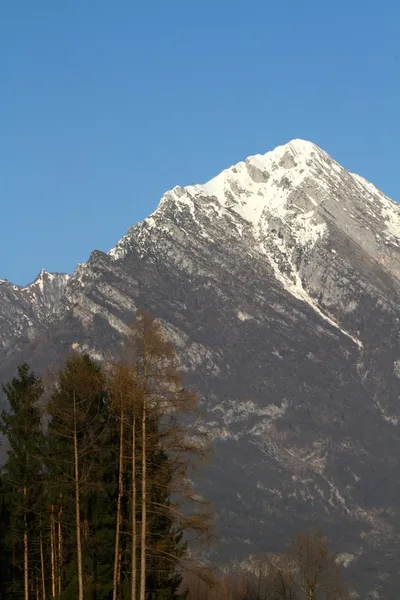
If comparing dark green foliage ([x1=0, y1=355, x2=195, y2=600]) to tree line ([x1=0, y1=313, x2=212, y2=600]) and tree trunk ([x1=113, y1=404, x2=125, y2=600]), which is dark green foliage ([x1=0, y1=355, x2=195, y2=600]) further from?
tree trunk ([x1=113, y1=404, x2=125, y2=600])

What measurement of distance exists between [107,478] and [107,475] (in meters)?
0.17

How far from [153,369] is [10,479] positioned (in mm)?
21140

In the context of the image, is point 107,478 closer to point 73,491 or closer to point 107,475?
point 107,475

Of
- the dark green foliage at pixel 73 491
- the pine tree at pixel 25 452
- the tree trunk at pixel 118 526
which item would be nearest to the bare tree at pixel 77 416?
the dark green foliage at pixel 73 491

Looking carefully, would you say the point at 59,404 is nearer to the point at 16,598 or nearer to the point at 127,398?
the point at 127,398

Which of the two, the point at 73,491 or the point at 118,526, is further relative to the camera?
the point at 118,526

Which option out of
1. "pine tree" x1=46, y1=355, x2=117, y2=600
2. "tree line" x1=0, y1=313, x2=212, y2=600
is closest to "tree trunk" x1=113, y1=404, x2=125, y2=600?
"tree line" x1=0, y1=313, x2=212, y2=600

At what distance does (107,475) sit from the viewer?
250ft

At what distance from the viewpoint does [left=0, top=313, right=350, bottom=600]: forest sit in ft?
195

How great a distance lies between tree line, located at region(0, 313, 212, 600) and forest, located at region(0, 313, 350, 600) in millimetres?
80

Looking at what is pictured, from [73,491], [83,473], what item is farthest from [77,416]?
[73,491]

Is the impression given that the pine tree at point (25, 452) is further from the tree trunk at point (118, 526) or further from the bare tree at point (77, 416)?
the tree trunk at point (118, 526)

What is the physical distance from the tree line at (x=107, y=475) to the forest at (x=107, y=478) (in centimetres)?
8

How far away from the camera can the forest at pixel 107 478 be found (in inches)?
2341
